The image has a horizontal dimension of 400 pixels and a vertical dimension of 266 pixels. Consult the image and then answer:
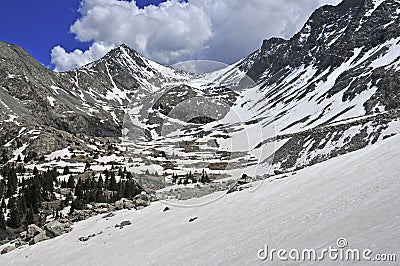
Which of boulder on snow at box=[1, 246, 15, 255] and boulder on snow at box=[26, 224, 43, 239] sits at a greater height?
boulder on snow at box=[26, 224, 43, 239]

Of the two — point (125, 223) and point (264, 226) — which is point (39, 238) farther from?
point (264, 226)

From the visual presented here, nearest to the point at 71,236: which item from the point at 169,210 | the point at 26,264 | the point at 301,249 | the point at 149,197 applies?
the point at 26,264

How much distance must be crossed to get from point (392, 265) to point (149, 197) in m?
31.5

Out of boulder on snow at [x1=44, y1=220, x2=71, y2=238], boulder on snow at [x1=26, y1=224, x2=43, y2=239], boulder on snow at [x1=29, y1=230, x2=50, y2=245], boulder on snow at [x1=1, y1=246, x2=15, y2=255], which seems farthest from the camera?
boulder on snow at [x1=26, y1=224, x2=43, y2=239]

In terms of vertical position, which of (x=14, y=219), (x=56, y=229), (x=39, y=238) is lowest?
(x=39, y=238)

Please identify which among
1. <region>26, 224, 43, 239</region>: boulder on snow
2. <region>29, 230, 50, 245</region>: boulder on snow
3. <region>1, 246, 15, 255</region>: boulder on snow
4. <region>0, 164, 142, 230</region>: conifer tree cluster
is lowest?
<region>1, 246, 15, 255</region>: boulder on snow

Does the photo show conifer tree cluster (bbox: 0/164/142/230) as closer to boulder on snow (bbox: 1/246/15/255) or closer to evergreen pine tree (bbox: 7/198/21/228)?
evergreen pine tree (bbox: 7/198/21/228)

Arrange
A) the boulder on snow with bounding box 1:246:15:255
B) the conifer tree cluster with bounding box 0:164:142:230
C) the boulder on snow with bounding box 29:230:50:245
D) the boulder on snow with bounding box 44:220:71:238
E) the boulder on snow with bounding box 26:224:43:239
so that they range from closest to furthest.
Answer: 1. the boulder on snow with bounding box 1:246:15:255
2. the boulder on snow with bounding box 29:230:50:245
3. the boulder on snow with bounding box 44:220:71:238
4. the boulder on snow with bounding box 26:224:43:239
5. the conifer tree cluster with bounding box 0:164:142:230

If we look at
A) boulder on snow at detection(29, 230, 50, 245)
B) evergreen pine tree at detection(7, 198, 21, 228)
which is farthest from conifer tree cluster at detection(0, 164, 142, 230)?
boulder on snow at detection(29, 230, 50, 245)

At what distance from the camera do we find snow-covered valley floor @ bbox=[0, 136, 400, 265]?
37.3 feet

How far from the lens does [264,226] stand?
15.2 meters

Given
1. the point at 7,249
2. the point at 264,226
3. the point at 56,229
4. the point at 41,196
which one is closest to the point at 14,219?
the point at 41,196

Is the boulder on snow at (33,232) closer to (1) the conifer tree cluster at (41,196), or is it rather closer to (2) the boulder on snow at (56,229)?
(2) the boulder on snow at (56,229)

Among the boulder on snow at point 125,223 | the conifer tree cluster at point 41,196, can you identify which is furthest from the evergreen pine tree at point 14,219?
the boulder on snow at point 125,223
